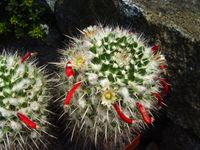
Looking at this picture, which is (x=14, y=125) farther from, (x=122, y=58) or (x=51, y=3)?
(x=51, y=3)

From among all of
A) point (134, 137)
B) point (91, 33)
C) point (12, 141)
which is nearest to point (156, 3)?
point (91, 33)

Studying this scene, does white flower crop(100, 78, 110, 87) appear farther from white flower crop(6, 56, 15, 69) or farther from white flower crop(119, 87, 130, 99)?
white flower crop(6, 56, 15, 69)

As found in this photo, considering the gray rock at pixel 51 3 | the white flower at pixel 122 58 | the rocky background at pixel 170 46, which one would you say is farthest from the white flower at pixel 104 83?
the gray rock at pixel 51 3

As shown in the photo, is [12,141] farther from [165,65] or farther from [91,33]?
[165,65]

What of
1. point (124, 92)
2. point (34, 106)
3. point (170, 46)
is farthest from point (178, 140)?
point (34, 106)

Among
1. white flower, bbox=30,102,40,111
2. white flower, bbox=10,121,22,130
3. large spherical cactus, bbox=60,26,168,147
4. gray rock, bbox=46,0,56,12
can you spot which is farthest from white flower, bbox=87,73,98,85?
gray rock, bbox=46,0,56,12

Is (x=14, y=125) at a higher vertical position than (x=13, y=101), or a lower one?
lower
